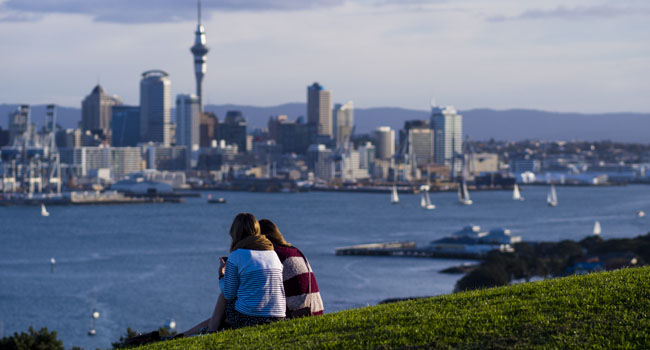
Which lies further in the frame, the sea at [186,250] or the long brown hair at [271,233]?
the sea at [186,250]

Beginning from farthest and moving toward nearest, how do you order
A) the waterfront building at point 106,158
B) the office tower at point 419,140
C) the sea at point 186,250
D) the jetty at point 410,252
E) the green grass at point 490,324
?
1. the office tower at point 419,140
2. the waterfront building at point 106,158
3. the jetty at point 410,252
4. the sea at point 186,250
5. the green grass at point 490,324

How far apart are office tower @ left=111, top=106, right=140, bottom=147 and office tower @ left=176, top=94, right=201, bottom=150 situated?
696 centimetres

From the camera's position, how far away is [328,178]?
122 meters

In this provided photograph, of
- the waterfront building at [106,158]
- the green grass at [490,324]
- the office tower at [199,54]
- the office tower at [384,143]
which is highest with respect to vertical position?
the office tower at [199,54]

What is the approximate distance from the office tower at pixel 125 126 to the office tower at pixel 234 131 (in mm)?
13104

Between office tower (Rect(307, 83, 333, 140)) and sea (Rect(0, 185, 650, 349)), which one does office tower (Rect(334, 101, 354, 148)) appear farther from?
sea (Rect(0, 185, 650, 349))

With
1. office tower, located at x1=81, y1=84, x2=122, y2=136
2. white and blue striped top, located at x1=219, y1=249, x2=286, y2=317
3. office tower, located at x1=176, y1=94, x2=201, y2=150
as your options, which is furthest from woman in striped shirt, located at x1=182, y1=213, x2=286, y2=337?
office tower, located at x1=81, y1=84, x2=122, y2=136

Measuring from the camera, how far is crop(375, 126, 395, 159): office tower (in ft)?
465

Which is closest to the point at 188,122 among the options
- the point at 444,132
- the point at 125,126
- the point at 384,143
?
the point at 125,126

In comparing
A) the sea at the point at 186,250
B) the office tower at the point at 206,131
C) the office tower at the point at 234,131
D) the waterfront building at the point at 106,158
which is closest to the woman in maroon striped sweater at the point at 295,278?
the sea at the point at 186,250

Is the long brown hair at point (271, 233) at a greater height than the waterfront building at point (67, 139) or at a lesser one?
lesser

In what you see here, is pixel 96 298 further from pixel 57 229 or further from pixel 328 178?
pixel 328 178

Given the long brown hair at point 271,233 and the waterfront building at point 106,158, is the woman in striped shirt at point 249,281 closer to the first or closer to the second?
the long brown hair at point 271,233

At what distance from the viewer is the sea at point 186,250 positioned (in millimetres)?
23281
